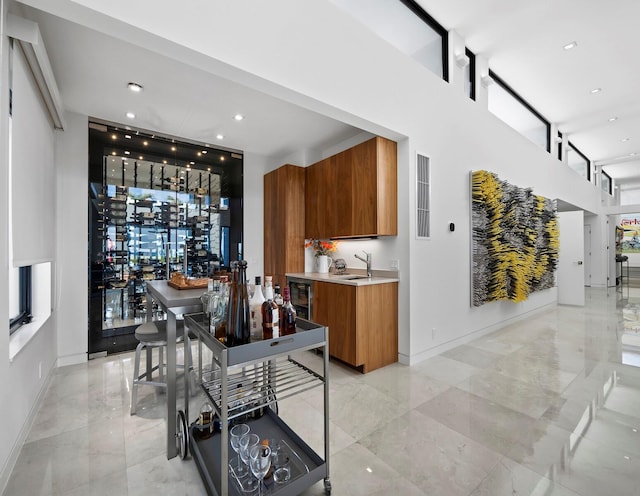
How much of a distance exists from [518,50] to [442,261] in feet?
11.3

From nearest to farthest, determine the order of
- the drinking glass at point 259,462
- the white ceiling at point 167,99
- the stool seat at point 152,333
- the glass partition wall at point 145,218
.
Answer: the drinking glass at point 259,462, the white ceiling at point 167,99, the stool seat at point 152,333, the glass partition wall at point 145,218

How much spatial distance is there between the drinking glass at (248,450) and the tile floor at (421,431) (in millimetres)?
329

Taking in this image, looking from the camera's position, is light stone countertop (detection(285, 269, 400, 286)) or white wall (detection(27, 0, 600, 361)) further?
light stone countertop (detection(285, 269, 400, 286))

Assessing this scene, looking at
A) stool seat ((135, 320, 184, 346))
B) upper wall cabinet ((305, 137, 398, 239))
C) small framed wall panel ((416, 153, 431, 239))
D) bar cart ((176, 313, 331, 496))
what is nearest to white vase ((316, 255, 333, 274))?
upper wall cabinet ((305, 137, 398, 239))

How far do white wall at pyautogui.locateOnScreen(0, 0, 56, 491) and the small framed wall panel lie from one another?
3.34 metres

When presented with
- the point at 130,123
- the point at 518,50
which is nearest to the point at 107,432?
the point at 130,123

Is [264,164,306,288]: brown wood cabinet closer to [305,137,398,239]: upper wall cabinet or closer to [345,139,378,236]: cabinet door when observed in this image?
[305,137,398,239]: upper wall cabinet

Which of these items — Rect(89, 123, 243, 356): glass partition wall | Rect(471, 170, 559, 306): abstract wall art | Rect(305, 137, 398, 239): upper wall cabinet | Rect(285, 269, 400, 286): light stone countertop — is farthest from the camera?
Rect(471, 170, 559, 306): abstract wall art

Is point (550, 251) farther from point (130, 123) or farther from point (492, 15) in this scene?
point (130, 123)

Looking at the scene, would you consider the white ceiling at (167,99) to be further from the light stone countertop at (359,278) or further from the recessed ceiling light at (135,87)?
the light stone countertop at (359,278)

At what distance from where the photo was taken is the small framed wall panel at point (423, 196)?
3.40 m

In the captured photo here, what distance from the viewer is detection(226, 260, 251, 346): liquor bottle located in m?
1.39

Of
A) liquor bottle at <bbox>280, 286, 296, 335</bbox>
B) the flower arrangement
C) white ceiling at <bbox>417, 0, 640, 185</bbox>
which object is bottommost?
liquor bottle at <bbox>280, 286, 296, 335</bbox>

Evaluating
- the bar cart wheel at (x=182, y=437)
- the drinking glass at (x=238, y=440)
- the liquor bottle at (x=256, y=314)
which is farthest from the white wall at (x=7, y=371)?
the liquor bottle at (x=256, y=314)
